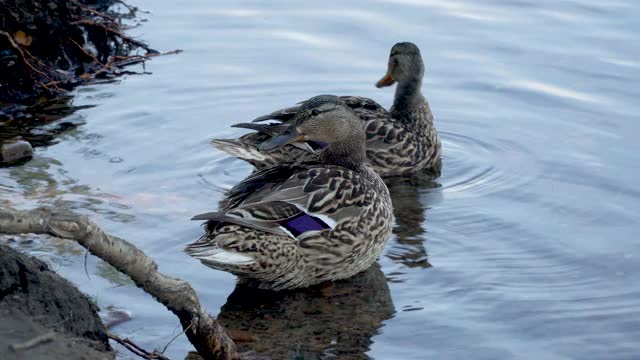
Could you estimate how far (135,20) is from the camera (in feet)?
41.4

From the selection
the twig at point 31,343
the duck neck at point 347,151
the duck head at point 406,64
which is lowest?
the duck neck at point 347,151

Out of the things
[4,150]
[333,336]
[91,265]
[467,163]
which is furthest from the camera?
[467,163]

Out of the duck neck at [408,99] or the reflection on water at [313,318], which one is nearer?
the reflection on water at [313,318]

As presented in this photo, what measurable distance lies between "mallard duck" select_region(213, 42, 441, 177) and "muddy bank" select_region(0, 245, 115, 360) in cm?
339

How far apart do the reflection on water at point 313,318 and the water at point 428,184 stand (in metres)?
0.02

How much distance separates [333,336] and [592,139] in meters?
4.10

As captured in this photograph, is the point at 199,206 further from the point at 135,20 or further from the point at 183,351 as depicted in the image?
the point at 135,20

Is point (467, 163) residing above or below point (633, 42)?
below

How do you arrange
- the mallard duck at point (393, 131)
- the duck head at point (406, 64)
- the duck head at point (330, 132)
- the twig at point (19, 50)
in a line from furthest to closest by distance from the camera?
1. the duck head at point (406, 64)
2. the twig at point (19, 50)
3. the mallard duck at point (393, 131)
4. the duck head at point (330, 132)

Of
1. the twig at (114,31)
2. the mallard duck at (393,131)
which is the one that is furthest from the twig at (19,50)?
the mallard duck at (393,131)

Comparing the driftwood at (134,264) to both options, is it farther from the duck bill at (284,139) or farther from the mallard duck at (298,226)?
the duck bill at (284,139)

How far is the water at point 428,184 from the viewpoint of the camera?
6.51 meters

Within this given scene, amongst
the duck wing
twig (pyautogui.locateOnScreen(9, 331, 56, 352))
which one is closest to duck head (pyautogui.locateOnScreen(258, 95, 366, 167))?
the duck wing

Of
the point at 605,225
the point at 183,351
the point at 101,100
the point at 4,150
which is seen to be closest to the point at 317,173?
the point at 183,351
